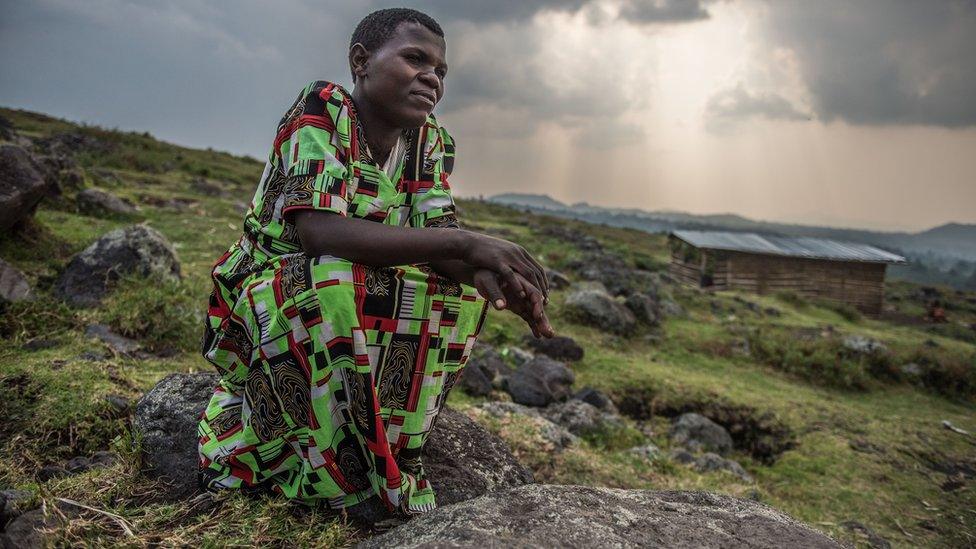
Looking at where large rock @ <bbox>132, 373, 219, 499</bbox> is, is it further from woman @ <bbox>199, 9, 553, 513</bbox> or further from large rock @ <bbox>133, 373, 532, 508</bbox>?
woman @ <bbox>199, 9, 553, 513</bbox>

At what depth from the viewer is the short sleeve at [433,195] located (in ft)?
7.70

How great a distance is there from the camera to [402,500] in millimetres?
1935

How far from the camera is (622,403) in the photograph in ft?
22.0

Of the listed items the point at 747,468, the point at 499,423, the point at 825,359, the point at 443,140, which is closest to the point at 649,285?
the point at 825,359

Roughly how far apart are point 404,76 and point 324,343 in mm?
998

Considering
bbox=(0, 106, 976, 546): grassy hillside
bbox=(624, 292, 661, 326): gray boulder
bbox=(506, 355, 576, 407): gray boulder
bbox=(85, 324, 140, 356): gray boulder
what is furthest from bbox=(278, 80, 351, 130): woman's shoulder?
bbox=(624, 292, 661, 326): gray boulder

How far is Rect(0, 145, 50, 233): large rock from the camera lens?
5.19m

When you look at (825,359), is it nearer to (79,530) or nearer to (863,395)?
(863,395)

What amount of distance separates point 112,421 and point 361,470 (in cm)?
156

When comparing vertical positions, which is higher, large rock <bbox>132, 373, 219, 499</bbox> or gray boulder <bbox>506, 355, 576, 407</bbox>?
large rock <bbox>132, 373, 219, 499</bbox>

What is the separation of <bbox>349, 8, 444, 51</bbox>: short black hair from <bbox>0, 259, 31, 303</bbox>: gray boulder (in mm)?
3490

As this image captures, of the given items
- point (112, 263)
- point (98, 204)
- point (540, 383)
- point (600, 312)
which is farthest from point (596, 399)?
point (98, 204)

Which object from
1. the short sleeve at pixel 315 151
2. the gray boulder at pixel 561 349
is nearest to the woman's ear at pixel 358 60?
the short sleeve at pixel 315 151

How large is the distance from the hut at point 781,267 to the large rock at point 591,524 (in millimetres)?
19938
